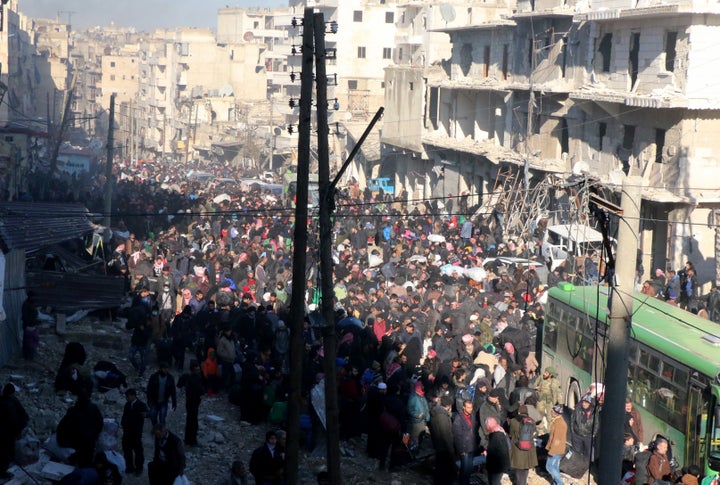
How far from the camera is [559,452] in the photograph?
42.7ft

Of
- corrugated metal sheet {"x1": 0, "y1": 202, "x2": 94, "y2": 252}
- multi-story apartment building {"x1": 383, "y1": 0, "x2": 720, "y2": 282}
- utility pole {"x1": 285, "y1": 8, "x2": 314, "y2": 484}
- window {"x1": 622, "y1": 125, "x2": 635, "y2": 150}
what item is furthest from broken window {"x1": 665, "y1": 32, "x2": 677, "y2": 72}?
utility pole {"x1": 285, "y1": 8, "x2": 314, "y2": 484}

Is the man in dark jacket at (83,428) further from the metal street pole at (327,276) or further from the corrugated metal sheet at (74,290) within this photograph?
the corrugated metal sheet at (74,290)

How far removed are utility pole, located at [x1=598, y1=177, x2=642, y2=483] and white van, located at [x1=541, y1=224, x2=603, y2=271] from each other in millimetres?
15672

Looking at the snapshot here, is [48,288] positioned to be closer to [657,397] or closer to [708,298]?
[657,397]

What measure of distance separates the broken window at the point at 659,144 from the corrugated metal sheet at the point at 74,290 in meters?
16.0

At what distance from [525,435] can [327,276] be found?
9.80 feet

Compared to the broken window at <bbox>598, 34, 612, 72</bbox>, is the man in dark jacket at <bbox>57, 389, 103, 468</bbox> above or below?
below

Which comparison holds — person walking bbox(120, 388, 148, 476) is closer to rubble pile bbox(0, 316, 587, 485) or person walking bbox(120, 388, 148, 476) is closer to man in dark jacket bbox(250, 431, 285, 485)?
rubble pile bbox(0, 316, 587, 485)

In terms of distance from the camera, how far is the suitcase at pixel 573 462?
1347 cm

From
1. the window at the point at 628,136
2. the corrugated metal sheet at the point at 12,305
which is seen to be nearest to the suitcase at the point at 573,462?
the corrugated metal sheet at the point at 12,305

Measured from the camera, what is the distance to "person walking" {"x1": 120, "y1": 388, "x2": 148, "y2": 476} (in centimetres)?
1273

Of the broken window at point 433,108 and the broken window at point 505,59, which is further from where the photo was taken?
the broken window at point 433,108

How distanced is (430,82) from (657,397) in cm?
3718

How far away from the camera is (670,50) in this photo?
29.7 m
